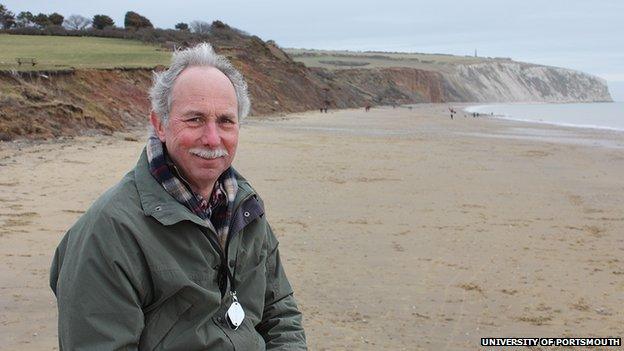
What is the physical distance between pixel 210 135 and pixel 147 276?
52 centimetres

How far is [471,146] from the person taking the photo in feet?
70.9

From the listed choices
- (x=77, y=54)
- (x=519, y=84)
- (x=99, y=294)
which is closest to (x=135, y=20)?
(x=77, y=54)

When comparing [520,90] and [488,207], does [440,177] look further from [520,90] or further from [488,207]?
[520,90]

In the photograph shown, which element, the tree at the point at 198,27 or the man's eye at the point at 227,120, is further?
the tree at the point at 198,27

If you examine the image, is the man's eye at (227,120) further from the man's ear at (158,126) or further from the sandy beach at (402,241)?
the sandy beach at (402,241)

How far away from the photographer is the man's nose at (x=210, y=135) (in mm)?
2281

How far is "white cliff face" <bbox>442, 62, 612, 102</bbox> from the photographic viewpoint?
11018cm

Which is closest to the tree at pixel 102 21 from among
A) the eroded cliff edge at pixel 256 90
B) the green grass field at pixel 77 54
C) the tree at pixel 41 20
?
the tree at pixel 41 20

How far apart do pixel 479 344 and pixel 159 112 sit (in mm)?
3504

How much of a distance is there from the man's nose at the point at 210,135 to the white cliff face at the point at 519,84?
96.8 meters

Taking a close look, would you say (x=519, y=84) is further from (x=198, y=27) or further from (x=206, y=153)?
(x=206, y=153)

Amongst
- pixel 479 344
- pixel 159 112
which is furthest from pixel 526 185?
pixel 159 112

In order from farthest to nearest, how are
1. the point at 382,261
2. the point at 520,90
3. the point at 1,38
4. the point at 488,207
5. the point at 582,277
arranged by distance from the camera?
the point at 520,90 < the point at 1,38 < the point at 488,207 < the point at 382,261 < the point at 582,277

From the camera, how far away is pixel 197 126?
2.30m
